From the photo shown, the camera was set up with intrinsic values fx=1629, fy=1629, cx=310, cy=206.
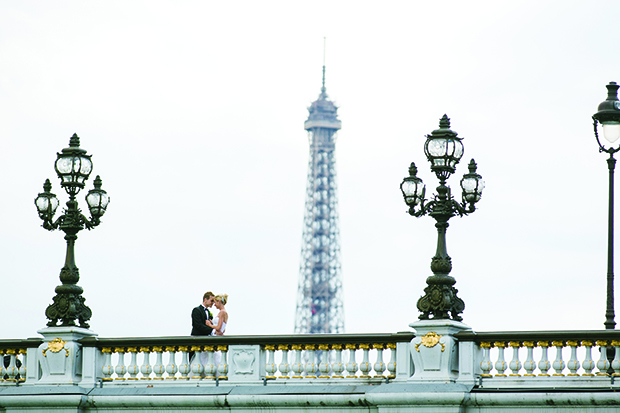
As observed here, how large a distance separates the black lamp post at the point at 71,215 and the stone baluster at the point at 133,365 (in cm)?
136

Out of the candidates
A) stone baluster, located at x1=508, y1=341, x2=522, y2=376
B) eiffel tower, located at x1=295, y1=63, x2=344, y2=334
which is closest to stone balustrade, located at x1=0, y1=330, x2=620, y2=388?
stone baluster, located at x1=508, y1=341, x2=522, y2=376

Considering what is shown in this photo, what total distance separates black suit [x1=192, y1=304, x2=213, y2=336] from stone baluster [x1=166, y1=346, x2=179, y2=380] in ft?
1.87

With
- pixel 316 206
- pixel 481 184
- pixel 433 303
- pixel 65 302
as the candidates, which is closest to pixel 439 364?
pixel 433 303

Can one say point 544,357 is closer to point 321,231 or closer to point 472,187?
point 472,187

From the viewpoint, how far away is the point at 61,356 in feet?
101

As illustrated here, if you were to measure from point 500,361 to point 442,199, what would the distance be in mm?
3023

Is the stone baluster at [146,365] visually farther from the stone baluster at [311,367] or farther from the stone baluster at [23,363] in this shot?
the stone baluster at [311,367]

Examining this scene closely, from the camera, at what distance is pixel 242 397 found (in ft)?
96.2

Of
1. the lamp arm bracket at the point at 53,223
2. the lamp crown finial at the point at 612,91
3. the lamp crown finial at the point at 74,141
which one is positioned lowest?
the lamp arm bracket at the point at 53,223

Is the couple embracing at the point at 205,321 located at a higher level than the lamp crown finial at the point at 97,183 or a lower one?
lower

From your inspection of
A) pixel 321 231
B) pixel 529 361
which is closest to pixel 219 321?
pixel 529 361

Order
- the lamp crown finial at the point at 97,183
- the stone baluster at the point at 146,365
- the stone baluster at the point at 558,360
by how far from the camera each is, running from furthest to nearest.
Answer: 1. the lamp crown finial at the point at 97,183
2. the stone baluster at the point at 146,365
3. the stone baluster at the point at 558,360

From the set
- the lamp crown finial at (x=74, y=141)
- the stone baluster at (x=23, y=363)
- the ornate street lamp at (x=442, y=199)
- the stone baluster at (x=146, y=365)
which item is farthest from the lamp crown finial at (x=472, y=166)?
the stone baluster at (x=23, y=363)

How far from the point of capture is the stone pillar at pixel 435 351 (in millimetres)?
28016
